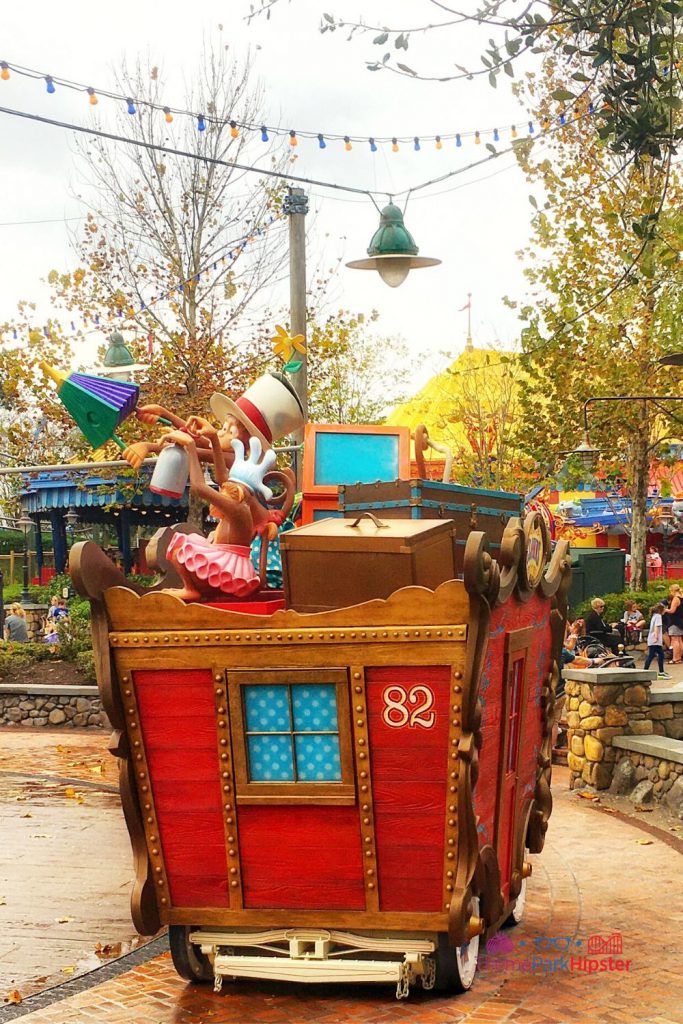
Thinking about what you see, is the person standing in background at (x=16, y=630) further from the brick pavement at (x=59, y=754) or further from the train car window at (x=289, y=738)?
the train car window at (x=289, y=738)

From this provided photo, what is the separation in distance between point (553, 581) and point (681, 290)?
6.17 m

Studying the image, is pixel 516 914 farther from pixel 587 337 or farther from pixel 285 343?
pixel 587 337

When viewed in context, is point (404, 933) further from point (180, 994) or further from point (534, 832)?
point (534, 832)

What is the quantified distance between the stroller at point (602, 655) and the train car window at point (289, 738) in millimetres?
8632

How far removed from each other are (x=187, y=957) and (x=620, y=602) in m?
21.8

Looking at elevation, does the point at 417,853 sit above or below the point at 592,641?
above

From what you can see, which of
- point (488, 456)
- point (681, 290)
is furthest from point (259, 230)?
point (681, 290)

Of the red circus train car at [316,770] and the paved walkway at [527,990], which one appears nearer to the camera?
the red circus train car at [316,770]

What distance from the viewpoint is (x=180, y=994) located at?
6.71m

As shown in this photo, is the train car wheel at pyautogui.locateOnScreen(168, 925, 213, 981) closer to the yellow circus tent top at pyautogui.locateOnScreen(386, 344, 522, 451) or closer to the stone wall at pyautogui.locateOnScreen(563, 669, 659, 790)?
the stone wall at pyautogui.locateOnScreen(563, 669, 659, 790)

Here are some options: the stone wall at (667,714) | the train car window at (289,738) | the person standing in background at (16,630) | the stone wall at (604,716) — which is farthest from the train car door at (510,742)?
the person standing in background at (16,630)

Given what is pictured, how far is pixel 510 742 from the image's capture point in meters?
7.08

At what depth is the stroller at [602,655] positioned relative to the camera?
1593 centimetres

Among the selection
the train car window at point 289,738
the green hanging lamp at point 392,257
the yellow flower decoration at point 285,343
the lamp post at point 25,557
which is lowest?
the lamp post at point 25,557
